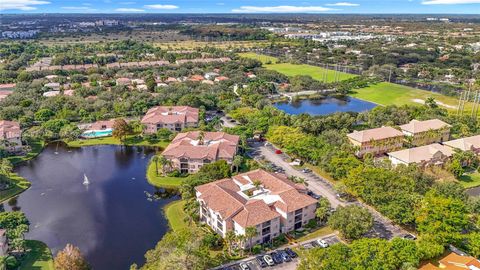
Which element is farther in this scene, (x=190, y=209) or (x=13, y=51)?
(x=13, y=51)

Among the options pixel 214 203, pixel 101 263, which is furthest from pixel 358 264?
pixel 101 263

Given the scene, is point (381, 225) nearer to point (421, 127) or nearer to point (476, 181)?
point (476, 181)

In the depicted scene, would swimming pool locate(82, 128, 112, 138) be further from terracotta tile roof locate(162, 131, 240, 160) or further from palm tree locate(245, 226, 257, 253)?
palm tree locate(245, 226, 257, 253)

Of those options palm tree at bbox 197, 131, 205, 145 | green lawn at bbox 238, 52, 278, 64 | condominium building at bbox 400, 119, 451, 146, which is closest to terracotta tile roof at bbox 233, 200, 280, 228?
palm tree at bbox 197, 131, 205, 145

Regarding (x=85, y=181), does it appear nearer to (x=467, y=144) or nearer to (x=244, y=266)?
(x=244, y=266)

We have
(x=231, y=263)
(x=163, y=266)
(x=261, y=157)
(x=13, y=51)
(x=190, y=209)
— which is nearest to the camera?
(x=163, y=266)

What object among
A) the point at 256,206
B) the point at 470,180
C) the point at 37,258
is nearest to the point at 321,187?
the point at 256,206
